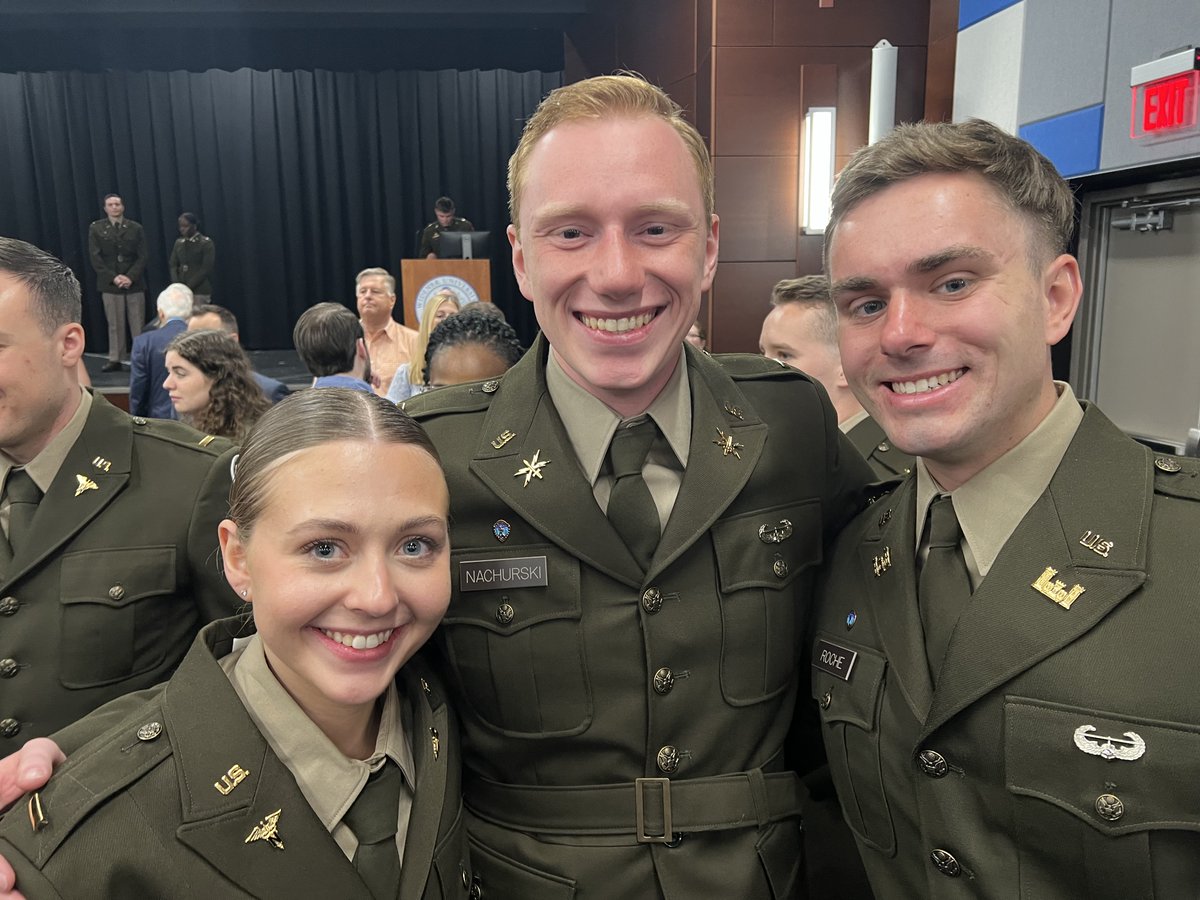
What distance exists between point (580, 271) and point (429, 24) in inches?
428

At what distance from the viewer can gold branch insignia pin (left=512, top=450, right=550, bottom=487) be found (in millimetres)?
1450

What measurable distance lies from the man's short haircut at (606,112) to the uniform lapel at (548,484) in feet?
1.04

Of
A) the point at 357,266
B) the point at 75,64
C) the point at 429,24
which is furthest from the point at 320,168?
the point at 429,24

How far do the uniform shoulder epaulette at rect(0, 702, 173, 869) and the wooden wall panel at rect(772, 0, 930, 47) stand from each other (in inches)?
255

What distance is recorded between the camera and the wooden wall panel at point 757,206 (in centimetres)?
664

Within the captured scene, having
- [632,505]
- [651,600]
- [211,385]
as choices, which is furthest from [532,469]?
[211,385]

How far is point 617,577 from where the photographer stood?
1.42m

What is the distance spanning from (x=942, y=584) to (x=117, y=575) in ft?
4.60

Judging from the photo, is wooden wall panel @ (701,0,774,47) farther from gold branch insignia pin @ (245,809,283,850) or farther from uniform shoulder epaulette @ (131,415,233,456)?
gold branch insignia pin @ (245,809,283,850)

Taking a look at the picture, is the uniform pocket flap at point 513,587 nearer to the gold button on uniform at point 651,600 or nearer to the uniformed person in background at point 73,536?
the gold button on uniform at point 651,600

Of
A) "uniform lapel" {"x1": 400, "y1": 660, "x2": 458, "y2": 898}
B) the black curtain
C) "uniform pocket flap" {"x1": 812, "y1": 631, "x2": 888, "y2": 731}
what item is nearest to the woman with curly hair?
"uniform lapel" {"x1": 400, "y1": 660, "x2": 458, "y2": 898}

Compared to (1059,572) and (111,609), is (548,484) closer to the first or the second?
(1059,572)

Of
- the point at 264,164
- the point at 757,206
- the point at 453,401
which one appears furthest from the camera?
the point at 264,164

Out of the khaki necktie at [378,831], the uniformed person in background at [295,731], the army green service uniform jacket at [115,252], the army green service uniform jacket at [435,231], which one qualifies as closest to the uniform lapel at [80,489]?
the uniformed person in background at [295,731]
